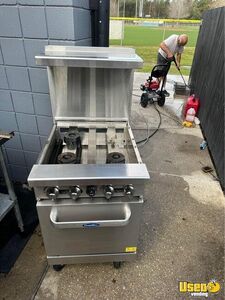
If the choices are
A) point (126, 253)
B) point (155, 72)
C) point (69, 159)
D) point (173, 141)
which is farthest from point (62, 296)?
point (155, 72)

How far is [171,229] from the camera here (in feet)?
6.09

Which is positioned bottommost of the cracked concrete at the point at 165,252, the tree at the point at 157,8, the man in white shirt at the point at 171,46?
the cracked concrete at the point at 165,252

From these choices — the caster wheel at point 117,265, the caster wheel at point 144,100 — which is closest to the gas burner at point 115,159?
the caster wheel at point 117,265

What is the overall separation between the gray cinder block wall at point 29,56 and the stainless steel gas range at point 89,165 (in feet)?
0.91

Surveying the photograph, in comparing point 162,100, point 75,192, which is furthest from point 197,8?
point 75,192

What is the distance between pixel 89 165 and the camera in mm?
1065

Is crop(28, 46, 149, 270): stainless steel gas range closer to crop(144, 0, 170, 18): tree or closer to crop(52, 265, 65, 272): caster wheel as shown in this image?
crop(52, 265, 65, 272): caster wheel

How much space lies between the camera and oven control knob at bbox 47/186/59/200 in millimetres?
1007

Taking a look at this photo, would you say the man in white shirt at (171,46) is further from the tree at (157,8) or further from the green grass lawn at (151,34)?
the tree at (157,8)

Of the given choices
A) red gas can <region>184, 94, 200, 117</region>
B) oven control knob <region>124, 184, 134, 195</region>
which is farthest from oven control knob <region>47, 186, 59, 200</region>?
red gas can <region>184, 94, 200, 117</region>

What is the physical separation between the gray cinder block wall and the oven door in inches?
40.8

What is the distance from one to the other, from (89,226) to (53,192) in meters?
0.25

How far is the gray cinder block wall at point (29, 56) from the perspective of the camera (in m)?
1.48

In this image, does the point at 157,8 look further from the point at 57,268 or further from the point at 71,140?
the point at 57,268
